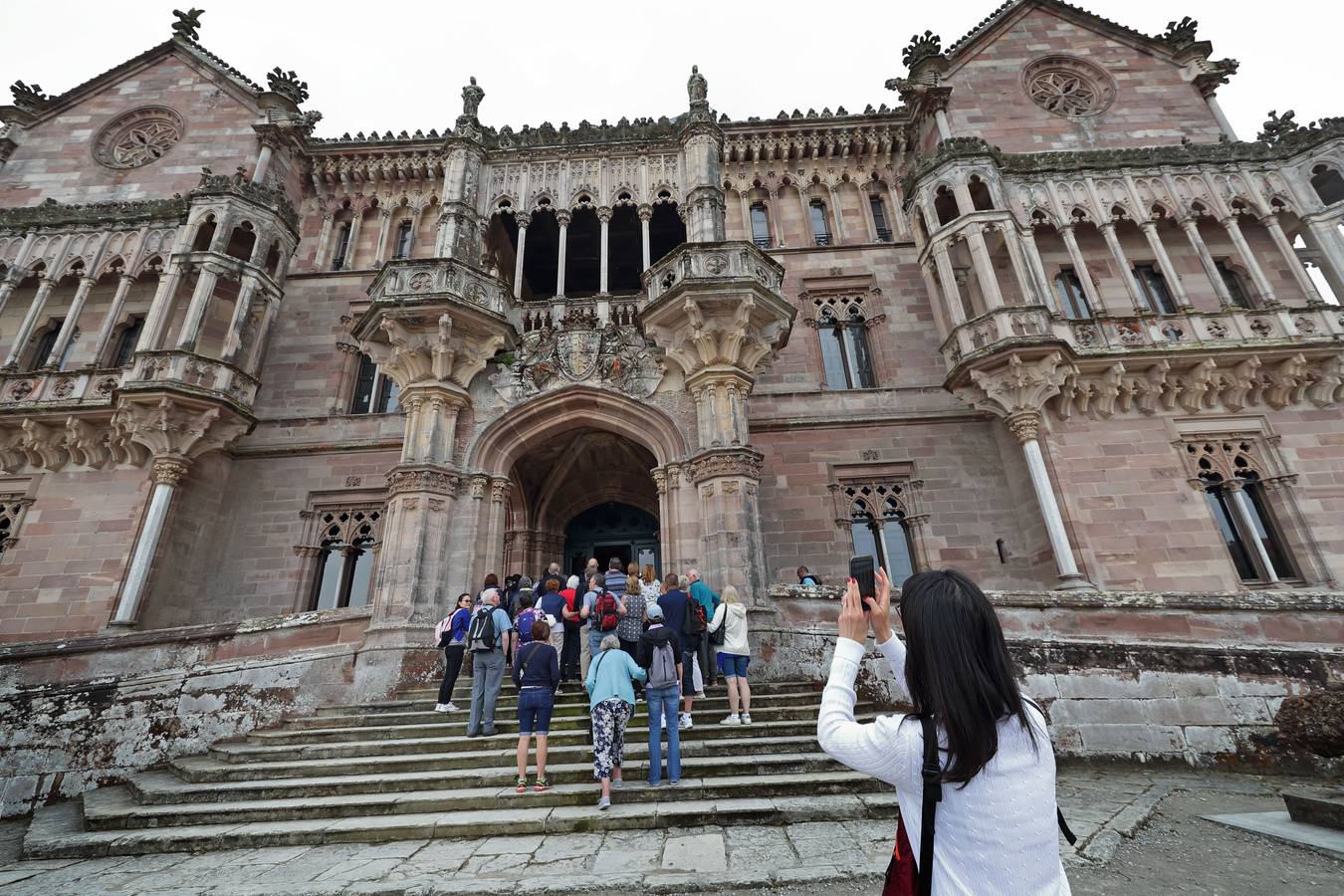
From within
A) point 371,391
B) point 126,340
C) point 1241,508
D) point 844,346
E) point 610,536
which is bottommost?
point 1241,508

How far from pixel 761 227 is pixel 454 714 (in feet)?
51.1

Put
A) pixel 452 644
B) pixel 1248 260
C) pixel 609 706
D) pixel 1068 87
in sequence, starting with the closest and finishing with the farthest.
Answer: pixel 609 706 < pixel 452 644 < pixel 1248 260 < pixel 1068 87

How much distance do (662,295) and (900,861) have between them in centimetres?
1135

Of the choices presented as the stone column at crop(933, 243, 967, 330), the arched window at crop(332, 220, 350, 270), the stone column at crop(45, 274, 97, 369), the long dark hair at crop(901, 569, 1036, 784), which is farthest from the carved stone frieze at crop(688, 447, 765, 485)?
the stone column at crop(45, 274, 97, 369)

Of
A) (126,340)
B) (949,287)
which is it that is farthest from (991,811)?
(126,340)

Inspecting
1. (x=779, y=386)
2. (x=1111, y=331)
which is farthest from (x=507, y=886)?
(x=1111, y=331)

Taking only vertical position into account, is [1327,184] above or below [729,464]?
above

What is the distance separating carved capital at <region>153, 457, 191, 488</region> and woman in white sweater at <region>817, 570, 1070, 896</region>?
16.7m

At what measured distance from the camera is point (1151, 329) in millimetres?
13945

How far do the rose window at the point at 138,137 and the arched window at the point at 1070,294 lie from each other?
2640 centimetres

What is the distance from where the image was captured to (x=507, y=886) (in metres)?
4.43

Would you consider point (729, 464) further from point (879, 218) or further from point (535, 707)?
point (879, 218)

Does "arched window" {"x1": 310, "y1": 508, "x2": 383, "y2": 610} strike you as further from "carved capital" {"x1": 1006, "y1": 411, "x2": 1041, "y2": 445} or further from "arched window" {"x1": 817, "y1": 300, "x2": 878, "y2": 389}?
"carved capital" {"x1": 1006, "y1": 411, "x2": 1041, "y2": 445}

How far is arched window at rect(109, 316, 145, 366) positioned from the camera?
1600 cm
